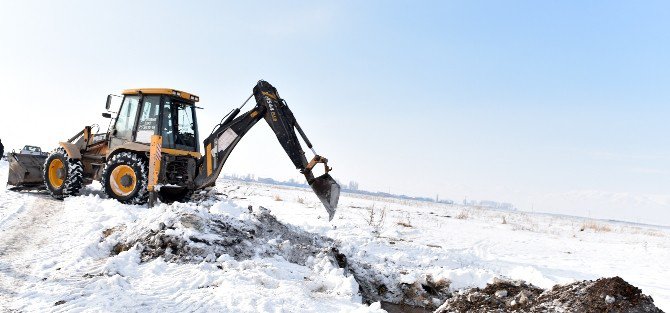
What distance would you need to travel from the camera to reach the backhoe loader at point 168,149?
10.6 metres

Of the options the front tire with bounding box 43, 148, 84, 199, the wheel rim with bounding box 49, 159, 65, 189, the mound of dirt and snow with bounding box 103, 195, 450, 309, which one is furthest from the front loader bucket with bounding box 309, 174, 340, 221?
the wheel rim with bounding box 49, 159, 65, 189

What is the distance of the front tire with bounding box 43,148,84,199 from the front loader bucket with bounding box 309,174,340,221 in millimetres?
6716

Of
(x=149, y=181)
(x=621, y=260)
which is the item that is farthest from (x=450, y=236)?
(x=149, y=181)

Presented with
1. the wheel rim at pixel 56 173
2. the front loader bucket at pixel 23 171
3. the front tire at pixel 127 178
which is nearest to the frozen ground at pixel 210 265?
the front tire at pixel 127 178

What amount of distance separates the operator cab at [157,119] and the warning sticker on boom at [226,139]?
42.2 inches

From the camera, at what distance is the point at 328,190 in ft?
32.7

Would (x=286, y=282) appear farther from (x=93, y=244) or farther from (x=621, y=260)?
(x=621, y=260)

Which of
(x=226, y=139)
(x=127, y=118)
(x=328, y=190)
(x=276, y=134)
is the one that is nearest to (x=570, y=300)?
(x=328, y=190)

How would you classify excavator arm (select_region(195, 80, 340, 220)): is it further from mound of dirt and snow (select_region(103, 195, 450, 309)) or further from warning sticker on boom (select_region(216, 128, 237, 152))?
mound of dirt and snow (select_region(103, 195, 450, 309))

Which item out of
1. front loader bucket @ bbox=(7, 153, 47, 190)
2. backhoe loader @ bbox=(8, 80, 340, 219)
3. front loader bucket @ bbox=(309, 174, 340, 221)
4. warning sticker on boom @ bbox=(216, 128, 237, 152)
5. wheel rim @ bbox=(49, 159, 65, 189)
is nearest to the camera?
front loader bucket @ bbox=(309, 174, 340, 221)

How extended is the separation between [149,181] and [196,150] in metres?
1.63

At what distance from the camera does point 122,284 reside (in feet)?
15.8

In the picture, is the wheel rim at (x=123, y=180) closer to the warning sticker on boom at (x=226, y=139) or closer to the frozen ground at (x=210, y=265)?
the frozen ground at (x=210, y=265)

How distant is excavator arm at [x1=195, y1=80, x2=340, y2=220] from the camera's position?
1005cm
